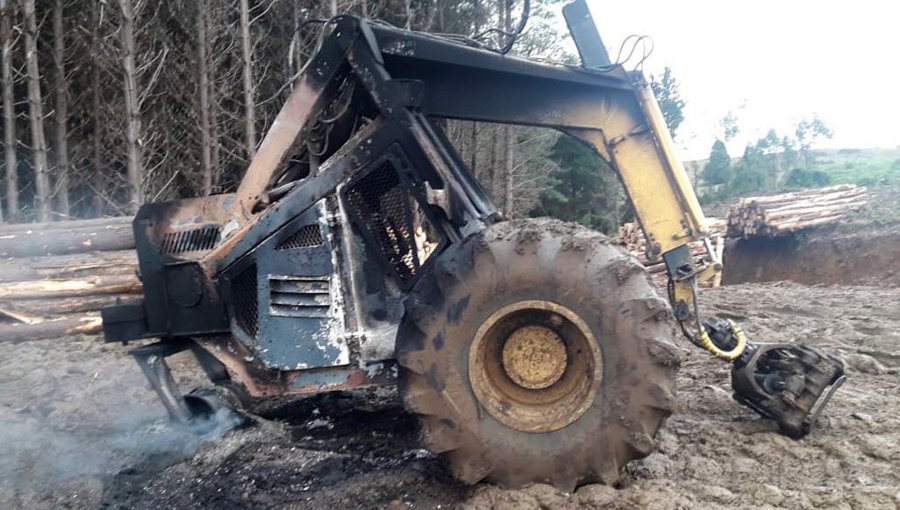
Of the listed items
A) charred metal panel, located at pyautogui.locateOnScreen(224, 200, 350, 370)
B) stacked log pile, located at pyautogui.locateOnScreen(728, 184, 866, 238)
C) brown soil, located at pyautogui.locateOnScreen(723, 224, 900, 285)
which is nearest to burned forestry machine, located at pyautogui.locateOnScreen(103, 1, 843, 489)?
charred metal panel, located at pyautogui.locateOnScreen(224, 200, 350, 370)

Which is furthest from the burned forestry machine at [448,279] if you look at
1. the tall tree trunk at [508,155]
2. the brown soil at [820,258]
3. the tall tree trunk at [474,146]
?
the tall tree trunk at [474,146]

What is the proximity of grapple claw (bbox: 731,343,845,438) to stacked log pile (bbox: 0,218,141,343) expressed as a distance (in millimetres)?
5821

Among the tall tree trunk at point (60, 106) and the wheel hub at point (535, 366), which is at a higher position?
the tall tree trunk at point (60, 106)

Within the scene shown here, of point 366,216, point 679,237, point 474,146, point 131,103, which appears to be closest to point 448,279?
point 366,216

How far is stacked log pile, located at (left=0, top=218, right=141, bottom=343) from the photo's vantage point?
25.3 feet

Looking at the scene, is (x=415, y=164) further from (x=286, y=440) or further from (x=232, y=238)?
(x=286, y=440)

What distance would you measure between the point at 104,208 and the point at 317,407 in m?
14.9

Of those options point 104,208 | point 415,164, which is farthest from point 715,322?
point 104,208

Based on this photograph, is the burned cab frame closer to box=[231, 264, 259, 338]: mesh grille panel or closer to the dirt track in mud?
box=[231, 264, 259, 338]: mesh grille panel

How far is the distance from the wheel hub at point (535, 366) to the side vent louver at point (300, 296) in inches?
42.8

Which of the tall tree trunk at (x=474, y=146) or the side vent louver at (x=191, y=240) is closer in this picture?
the side vent louver at (x=191, y=240)

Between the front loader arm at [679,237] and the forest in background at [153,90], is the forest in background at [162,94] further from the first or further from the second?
the front loader arm at [679,237]

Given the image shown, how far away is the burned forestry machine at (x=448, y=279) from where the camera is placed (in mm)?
3803

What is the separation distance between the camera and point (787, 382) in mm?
4641
